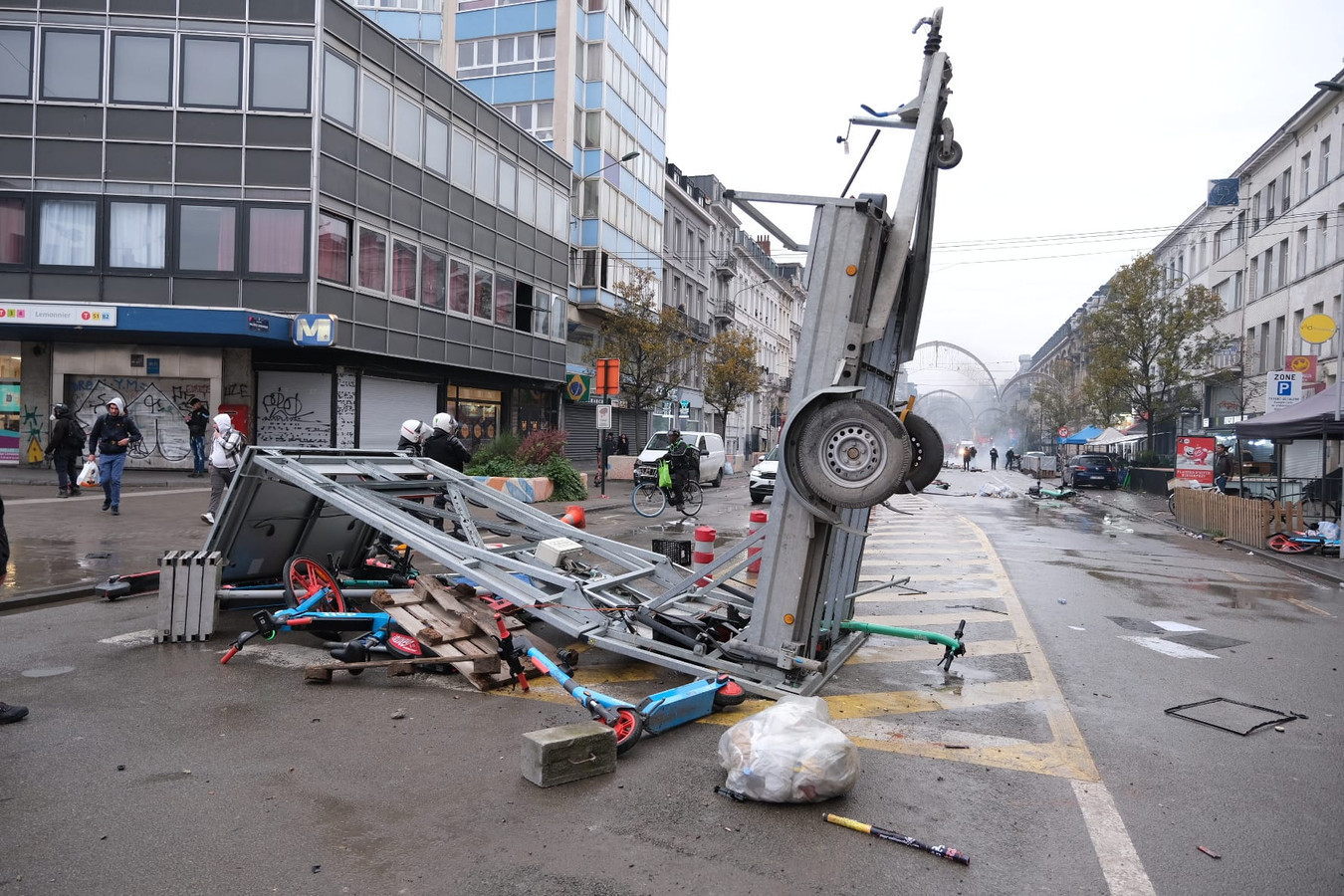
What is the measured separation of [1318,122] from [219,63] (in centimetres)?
3990

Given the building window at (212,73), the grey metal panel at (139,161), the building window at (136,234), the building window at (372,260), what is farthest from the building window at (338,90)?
the building window at (136,234)

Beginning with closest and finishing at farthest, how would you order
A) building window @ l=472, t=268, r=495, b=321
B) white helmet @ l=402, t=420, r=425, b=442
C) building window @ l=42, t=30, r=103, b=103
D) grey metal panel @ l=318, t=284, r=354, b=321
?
white helmet @ l=402, t=420, r=425, b=442 < building window @ l=42, t=30, r=103, b=103 < grey metal panel @ l=318, t=284, r=354, b=321 < building window @ l=472, t=268, r=495, b=321

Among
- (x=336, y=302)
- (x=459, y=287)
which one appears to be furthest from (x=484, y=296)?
(x=336, y=302)

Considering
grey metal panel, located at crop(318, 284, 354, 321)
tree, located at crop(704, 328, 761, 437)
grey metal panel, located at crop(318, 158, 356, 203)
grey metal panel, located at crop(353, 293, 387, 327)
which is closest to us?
grey metal panel, located at crop(318, 158, 356, 203)

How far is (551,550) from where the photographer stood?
685cm

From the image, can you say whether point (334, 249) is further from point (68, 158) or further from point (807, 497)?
point (807, 497)

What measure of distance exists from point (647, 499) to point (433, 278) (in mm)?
12102

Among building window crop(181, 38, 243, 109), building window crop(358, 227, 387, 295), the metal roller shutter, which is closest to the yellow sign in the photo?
the metal roller shutter

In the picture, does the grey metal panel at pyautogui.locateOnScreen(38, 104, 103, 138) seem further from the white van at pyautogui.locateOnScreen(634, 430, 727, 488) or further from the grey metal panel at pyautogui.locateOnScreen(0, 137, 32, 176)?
the white van at pyautogui.locateOnScreen(634, 430, 727, 488)

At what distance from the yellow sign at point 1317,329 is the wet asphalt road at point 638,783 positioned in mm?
13171

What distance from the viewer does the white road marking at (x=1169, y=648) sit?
7.25 metres

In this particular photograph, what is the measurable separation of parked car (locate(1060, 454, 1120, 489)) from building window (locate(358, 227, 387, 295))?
97.8 feet

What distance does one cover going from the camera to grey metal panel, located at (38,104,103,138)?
2217cm

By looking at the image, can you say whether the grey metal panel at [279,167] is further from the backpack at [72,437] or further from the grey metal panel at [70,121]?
the backpack at [72,437]
